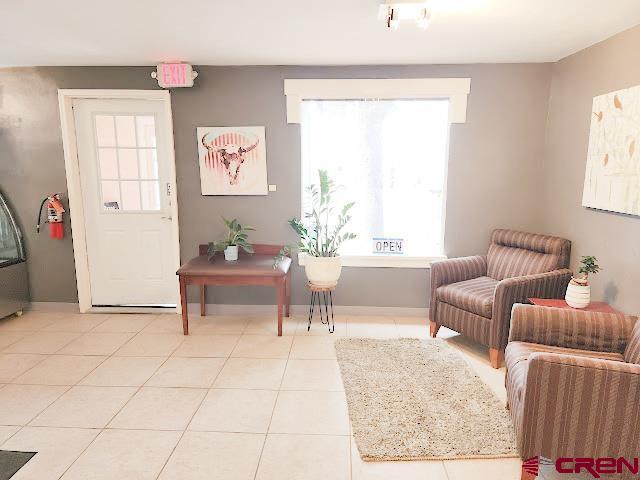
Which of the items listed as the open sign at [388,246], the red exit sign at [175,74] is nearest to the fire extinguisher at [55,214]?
the red exit sign at [175,74]

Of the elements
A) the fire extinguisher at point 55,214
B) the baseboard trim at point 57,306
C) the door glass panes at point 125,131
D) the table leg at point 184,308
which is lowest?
the baseboard trim at point 57,306

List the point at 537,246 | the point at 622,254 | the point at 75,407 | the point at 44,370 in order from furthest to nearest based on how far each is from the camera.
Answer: the point at 537,246 → the point at 44,370 → the point at 622,254 → the point at 75,407

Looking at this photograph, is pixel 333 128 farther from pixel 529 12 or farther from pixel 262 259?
pixel 529 12

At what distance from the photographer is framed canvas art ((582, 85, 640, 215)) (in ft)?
8.11

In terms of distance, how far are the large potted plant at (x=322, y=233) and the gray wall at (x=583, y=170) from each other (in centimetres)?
175

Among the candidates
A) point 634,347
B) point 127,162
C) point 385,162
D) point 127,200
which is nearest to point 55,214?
point 127,200

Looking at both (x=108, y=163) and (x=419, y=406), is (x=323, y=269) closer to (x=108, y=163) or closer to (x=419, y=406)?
(x=419, y=406)

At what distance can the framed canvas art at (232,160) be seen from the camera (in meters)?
3.77

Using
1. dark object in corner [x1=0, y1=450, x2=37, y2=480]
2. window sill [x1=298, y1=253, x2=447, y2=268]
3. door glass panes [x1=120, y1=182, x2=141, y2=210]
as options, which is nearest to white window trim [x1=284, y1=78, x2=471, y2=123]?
window sill [x1=298, y1=253, x2=447, y2=268]

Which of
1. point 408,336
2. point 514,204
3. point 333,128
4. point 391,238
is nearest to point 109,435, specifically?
point 408,336

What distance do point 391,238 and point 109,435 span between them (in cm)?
275

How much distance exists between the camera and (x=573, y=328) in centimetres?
219

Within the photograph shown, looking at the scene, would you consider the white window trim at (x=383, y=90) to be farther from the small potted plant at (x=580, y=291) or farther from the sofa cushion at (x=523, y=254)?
the small potted plant at (x=580, y=291)

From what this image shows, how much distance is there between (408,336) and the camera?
3.52m
